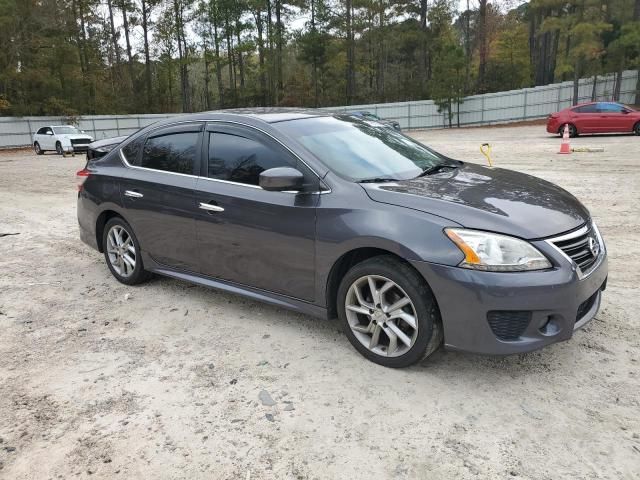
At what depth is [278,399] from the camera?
3182 millimetres

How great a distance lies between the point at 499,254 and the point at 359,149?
60.1 inches

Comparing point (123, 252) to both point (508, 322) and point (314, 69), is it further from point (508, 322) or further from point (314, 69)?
point (314, 69)

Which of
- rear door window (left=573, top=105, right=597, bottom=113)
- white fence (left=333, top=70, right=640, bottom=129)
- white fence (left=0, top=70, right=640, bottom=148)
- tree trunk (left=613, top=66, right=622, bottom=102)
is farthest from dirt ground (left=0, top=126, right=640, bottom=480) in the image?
tree trunk (left=613, top=66, right=622, bottom=102)

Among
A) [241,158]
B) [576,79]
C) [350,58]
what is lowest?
[241,158]

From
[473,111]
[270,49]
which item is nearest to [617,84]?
[473,111]

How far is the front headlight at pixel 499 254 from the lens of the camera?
2992 mm

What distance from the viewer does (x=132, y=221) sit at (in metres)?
4.97

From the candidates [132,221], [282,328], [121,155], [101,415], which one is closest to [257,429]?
[101,415]

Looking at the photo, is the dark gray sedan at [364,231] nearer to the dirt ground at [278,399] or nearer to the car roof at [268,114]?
the car roof at [268,114]

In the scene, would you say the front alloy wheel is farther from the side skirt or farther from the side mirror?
the side mirror

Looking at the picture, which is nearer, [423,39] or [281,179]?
[281,179]

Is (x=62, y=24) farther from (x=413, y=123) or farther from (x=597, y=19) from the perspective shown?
Answer: (x=597, y=19)

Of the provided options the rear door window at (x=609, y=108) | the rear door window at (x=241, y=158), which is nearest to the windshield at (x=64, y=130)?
the rear door window at (x=609, y=108)

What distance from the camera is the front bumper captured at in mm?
2961
